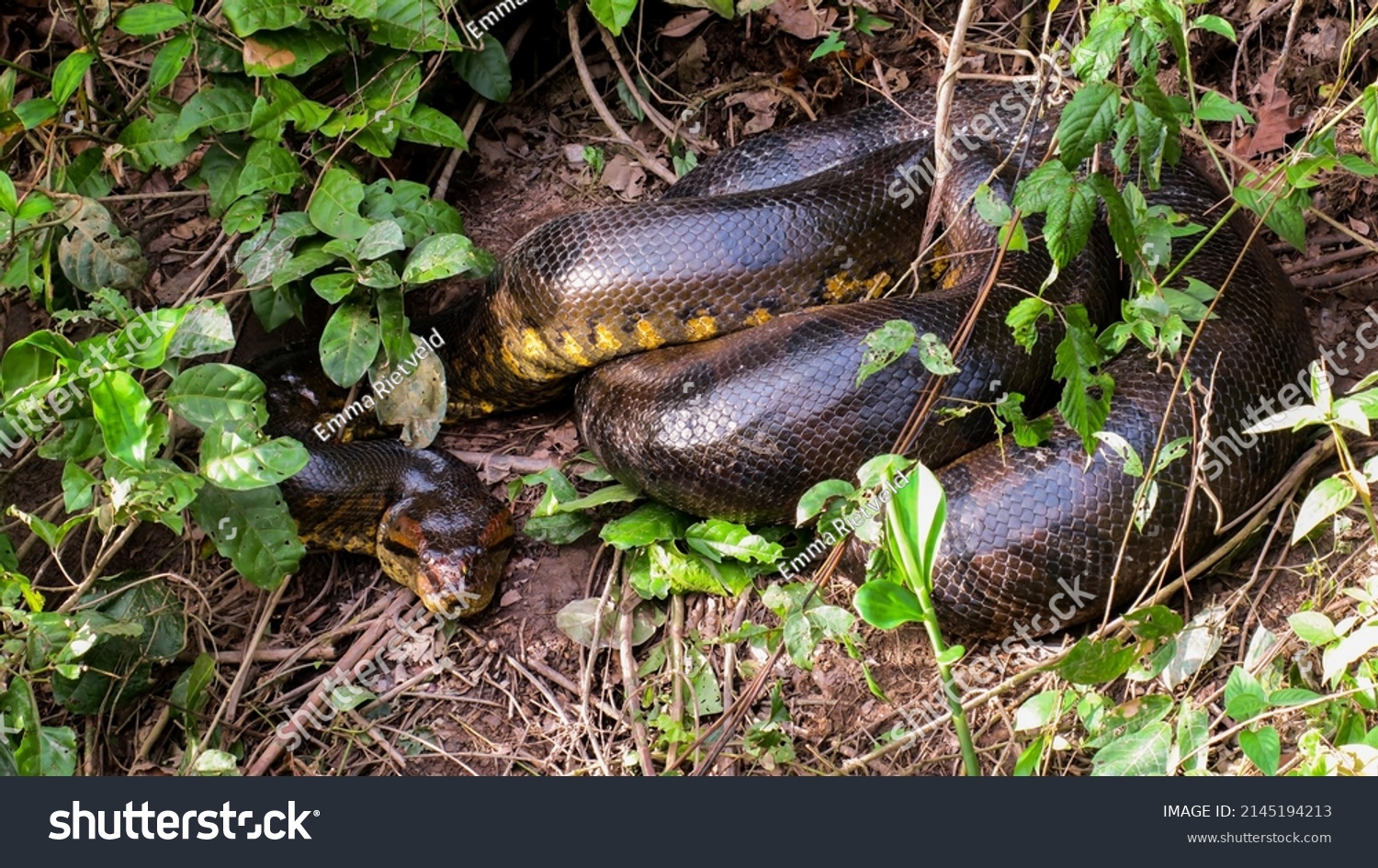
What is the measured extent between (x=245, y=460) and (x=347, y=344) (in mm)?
987

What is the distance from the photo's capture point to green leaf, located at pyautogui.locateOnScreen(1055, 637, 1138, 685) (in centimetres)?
338

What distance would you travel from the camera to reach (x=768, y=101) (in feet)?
20.9

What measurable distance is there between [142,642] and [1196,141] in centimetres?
501

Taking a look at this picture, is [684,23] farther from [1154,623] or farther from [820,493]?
[1154,623]

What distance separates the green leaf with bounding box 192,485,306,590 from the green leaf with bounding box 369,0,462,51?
7.02 ft

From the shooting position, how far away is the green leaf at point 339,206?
16.3ft

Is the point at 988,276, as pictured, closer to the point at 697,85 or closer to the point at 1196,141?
the point at 1196,141

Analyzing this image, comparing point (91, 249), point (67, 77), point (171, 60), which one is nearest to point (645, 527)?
point (91, 249)

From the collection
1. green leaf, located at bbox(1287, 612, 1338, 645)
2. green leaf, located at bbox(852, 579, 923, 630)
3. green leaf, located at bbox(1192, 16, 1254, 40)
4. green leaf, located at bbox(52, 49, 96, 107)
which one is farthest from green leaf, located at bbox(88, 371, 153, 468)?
green leaf, located at bbox(1192, 16, 1254, 40)

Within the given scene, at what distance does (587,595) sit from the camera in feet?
16.3

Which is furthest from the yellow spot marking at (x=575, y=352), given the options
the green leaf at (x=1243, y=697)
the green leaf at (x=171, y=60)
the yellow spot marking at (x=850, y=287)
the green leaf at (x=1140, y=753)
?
the green leaf at (x=1243, y=697)

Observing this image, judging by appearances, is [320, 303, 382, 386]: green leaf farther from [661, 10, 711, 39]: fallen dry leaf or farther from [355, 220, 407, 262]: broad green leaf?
[661, 10, 711, 39]: fallen dry leaf
